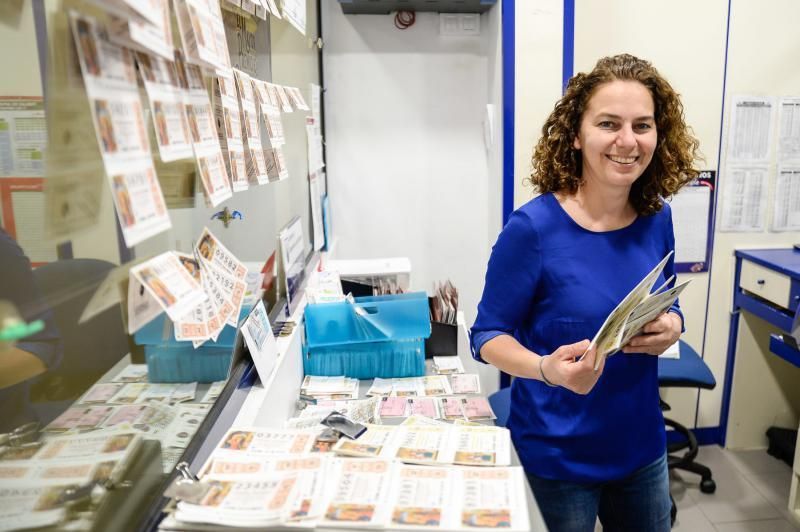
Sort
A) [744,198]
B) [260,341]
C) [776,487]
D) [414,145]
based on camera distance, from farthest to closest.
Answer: [414,145]
[744,198]
[776,487]
[260,341]

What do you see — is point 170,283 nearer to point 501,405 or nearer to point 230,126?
point 230,126

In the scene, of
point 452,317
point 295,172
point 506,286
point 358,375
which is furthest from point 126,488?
point 295,172

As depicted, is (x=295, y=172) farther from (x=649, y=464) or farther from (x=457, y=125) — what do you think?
(x=649, y=464)

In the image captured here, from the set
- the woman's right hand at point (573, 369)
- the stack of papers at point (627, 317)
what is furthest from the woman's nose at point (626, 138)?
the woman's right hand at point (573, 369)

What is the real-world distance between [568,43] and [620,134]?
1.41 metres

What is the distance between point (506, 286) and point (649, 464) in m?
0.53

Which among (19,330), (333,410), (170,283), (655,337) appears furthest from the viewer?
(333,410)

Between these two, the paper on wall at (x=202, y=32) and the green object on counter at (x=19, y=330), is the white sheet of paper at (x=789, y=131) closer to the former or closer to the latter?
the paper on wall at (x=202, y=32)

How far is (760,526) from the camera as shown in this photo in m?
2.31

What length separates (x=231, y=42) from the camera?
48.2 inches

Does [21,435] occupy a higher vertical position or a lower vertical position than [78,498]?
higher

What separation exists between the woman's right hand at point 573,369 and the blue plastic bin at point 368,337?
2.04 feet

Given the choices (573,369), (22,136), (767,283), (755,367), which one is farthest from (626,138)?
(755,367)

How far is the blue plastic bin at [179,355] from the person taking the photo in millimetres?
828
